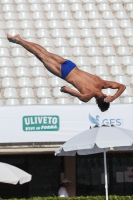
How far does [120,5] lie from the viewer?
19906 mm

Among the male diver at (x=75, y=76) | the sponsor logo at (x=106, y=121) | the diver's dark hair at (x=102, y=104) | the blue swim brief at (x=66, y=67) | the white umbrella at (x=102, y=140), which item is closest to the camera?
the white umbrella at (x=102, y=140)

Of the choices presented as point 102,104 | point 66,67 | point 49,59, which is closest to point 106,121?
point 102,104

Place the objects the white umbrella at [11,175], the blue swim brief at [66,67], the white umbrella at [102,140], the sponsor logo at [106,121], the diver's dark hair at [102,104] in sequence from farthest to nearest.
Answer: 1. the sponsor logo at [106,121]
2. the diver's dark hair at [102,104]
3. the blue swim brief at [66,67]
4. the white umbrella at [11,175]
5. the white umbrella at [102,140]

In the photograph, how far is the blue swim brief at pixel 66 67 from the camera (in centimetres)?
1216

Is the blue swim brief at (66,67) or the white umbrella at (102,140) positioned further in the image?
the blue swim brief at (66,67)

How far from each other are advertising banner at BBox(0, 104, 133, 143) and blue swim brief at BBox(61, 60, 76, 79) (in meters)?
1.25

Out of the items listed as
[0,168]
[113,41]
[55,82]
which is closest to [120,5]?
[113,41]

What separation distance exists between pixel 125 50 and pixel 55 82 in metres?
2.84

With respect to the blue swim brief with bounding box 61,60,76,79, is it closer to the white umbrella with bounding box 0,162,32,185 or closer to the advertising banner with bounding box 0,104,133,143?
the advertising banner with bounding box 0,104,133,143

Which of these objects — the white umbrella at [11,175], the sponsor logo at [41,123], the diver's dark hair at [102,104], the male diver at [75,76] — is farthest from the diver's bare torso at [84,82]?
the white umbrella at [11,175]

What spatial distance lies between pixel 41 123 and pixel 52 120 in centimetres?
26

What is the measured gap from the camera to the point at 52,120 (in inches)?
530

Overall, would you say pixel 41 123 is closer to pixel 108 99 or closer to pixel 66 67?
pixel 66 67

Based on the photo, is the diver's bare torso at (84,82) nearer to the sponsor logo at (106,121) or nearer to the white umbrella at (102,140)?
the sponsor logo at (106,121)
